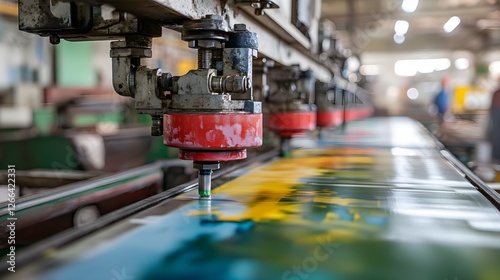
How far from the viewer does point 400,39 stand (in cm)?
1260

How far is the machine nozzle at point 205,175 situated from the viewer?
1.16 meters

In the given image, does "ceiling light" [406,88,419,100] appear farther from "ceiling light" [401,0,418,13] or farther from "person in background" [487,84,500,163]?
"person in background" [487,84,500,163]

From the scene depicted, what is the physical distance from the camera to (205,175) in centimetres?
123

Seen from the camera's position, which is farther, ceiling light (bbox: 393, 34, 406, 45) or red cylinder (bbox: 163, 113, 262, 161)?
ceiling light (bbox: 393, 34, 406, 45)

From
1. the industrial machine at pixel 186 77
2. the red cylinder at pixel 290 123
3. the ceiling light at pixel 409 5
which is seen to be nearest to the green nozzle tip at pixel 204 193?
the industrial machine at pixel 186 77

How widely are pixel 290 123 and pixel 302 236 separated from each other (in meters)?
1.28

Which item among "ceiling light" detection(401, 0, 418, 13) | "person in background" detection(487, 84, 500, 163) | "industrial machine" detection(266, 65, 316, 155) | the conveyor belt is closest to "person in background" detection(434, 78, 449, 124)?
"ceiling light" detection(401, 0, 418, 13)

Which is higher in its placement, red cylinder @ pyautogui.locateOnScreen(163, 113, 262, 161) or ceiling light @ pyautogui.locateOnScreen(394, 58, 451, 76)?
ceiling light @ pyautogui.locateOnScreen(394, 58, 451, 76)

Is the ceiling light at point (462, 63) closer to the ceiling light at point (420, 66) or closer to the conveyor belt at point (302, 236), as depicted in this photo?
the ceiling light at point (420, 66)

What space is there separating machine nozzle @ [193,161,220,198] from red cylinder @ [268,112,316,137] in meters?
0.96

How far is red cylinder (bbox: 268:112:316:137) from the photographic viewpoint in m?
2.16

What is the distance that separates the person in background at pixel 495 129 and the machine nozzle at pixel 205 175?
17.3ft

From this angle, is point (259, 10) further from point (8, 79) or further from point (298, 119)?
point (8, 79)

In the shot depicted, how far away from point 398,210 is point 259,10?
27.3 inches
